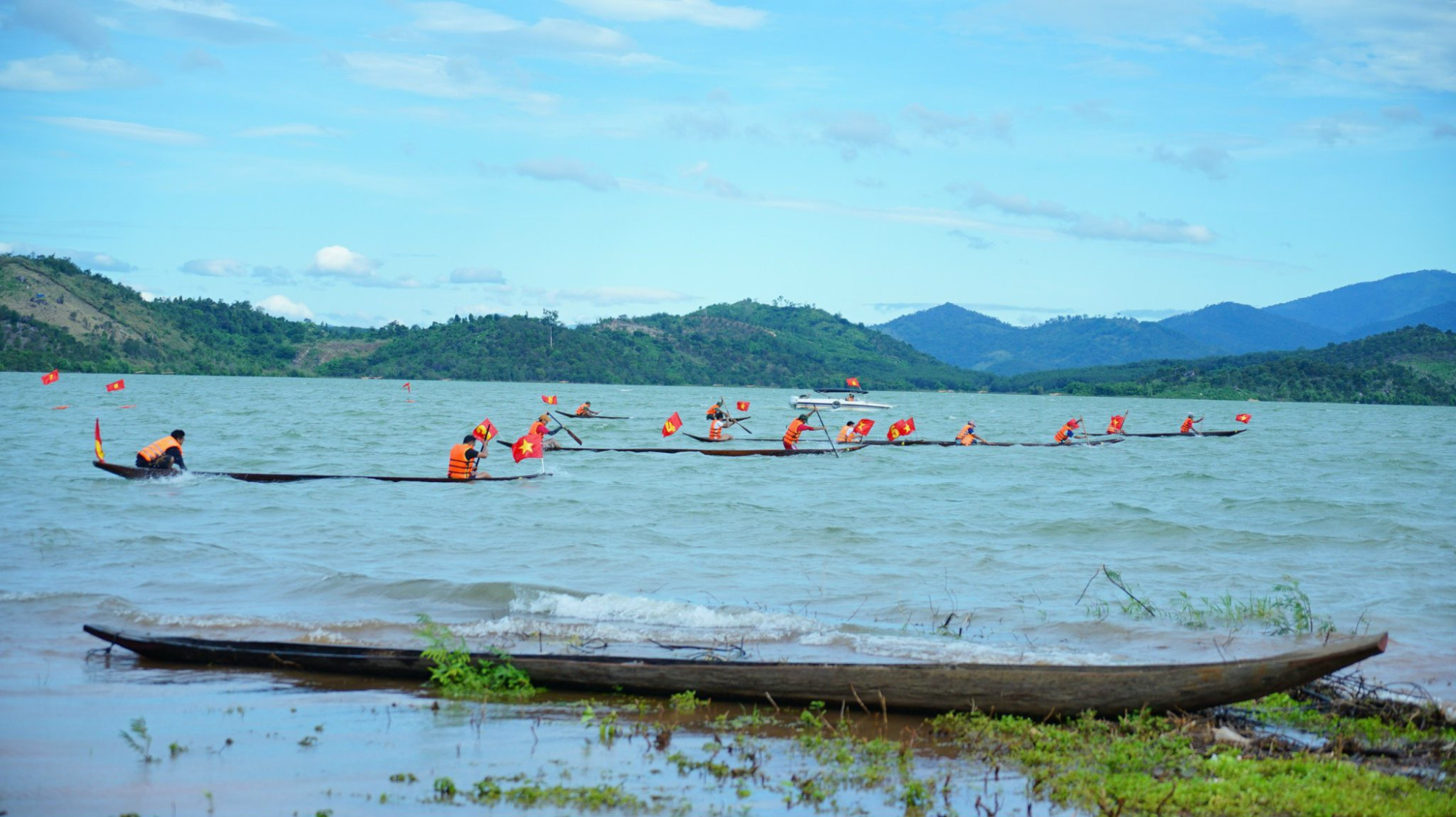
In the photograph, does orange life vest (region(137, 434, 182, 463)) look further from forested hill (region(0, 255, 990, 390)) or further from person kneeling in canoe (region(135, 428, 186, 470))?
forested hill (region(0, 255, 990, 390))

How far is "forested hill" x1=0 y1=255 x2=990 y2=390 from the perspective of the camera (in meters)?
106

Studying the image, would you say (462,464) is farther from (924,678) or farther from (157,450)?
(924,678)

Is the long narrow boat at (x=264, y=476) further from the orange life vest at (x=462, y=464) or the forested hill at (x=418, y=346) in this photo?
the forested hill at (x=418, y=346)

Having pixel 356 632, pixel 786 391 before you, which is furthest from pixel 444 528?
pixel 786 391

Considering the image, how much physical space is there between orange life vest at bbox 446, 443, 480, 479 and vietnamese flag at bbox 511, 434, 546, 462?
178 centimetres

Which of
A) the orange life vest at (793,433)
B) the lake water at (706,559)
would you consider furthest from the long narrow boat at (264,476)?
the orange life vest at (793,433)

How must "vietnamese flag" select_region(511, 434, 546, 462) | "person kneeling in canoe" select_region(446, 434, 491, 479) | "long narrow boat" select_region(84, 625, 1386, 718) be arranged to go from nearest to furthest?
"long narrow boat" select_region(84, 625, 1386, 718), "person kneeling in canoe" select_region(446, 434, 491, 479), "vietnamese flag" select_region(511, 434, 546, 462)

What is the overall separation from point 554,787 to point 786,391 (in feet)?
415

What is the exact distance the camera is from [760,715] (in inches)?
265

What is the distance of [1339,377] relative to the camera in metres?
110

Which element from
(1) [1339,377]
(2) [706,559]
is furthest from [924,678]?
(1) [1339,377]

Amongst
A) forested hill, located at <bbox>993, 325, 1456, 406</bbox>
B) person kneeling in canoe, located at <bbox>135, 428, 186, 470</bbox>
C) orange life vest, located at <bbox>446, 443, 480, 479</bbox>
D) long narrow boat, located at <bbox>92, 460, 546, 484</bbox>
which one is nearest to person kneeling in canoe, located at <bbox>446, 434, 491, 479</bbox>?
orange life vest, located at <bbox>446, 443, 480, 479</bbox>

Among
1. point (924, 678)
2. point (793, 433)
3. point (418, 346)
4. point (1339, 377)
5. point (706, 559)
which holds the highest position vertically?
point (418, 346)

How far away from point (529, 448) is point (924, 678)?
51.1 ft
